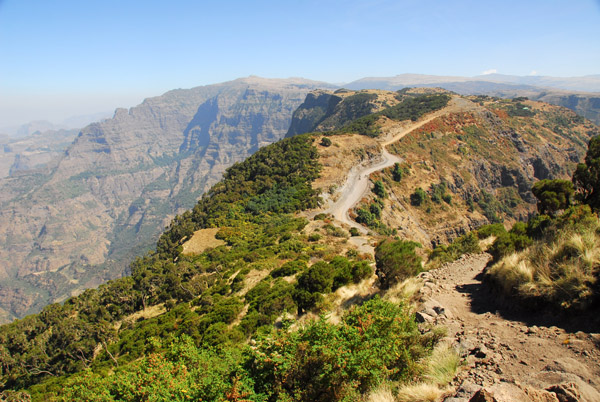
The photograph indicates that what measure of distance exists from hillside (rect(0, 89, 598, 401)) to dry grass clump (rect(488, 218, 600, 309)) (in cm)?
115

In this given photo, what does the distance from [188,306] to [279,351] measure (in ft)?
86.5

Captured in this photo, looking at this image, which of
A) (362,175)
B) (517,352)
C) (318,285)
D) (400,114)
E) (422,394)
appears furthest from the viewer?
(400,114)

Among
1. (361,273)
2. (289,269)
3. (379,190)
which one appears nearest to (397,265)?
(361,273)

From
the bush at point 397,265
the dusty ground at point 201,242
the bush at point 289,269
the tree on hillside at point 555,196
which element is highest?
the tree on hillside at point 555,196

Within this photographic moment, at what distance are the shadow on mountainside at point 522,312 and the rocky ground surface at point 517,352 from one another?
2cm

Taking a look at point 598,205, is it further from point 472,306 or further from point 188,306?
point 188,306

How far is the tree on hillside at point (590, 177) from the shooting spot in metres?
15.2

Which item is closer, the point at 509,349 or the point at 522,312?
the point at 509,349

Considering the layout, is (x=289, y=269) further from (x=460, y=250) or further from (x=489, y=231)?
(x=489, y=231)

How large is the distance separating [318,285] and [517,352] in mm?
14288

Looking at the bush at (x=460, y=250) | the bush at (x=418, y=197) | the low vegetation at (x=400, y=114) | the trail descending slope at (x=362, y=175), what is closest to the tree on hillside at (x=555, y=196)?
the bush at (x=460, y=250)

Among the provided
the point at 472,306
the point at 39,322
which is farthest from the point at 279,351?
the point at 39,322

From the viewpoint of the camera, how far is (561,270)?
813 cm

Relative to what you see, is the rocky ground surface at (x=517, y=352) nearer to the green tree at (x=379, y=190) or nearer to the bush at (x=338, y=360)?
the bush at (x=338, y=360)
